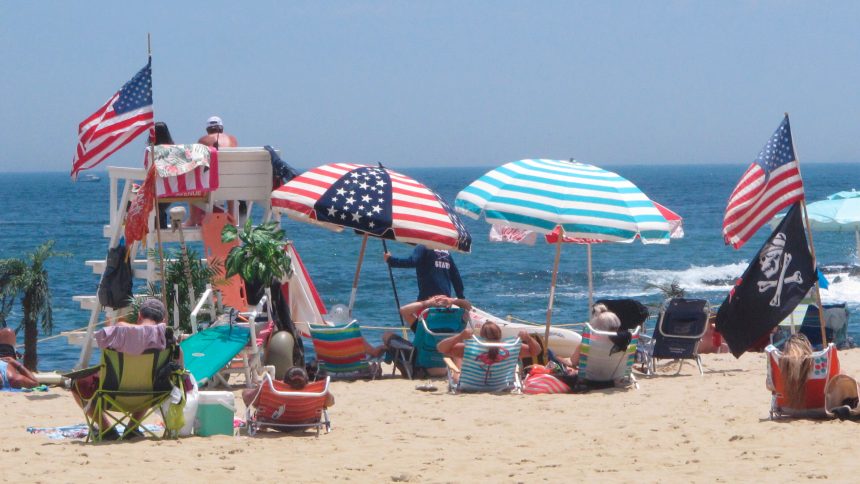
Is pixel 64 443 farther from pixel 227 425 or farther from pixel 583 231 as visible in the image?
pixel 583 231

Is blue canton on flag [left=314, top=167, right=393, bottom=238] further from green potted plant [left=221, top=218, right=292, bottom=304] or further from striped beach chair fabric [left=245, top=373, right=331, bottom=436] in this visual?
striped beach chair fabric [left=245, top=373, right=331, bottom=436]

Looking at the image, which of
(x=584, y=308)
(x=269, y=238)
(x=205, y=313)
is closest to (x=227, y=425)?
(x=269, y=238)

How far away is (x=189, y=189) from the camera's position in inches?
451

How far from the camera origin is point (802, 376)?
8.18 m

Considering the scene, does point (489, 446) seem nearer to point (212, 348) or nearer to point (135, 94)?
point (212, 348)

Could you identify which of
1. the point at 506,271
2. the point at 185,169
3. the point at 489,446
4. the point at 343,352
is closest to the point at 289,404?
the point at 489,446

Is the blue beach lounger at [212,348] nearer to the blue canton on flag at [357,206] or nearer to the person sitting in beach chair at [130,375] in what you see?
the blue canton on flag at [357,206]

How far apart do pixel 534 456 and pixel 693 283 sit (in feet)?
84.0

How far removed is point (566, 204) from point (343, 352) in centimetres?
245

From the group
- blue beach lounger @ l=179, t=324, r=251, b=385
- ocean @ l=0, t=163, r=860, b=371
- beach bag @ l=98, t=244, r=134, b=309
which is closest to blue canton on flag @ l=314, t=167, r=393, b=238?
blue beach lounger @ l=179, t=324, r=251, b=385

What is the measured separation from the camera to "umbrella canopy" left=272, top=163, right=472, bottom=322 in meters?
10.6

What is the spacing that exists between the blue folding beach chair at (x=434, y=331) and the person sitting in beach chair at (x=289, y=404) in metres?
2.79

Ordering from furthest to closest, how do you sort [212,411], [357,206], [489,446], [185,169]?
[185,169]
[357,206]
[212,411]
[489,446]

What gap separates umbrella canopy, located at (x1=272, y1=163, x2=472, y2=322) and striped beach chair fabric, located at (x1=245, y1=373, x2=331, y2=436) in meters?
2.54
